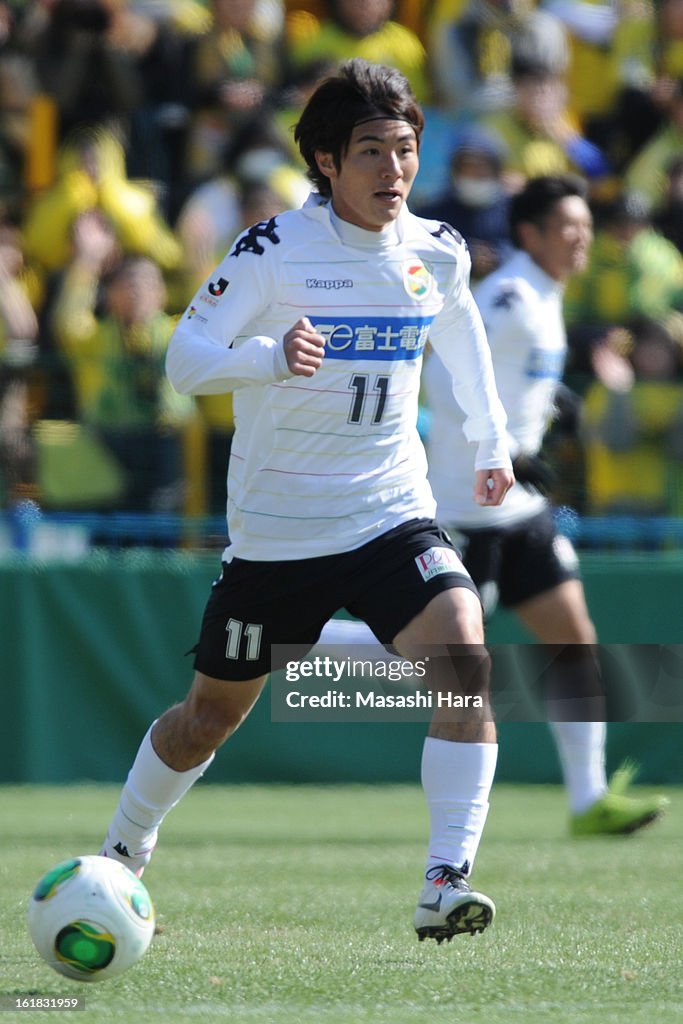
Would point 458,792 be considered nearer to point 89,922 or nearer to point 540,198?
point 89,922

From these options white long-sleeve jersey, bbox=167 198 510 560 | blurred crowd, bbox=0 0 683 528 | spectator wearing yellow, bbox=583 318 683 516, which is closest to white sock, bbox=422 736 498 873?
white long-sleeve jersey, bbox=167 198 510 560

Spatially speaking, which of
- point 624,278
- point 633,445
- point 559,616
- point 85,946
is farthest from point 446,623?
point 624,278

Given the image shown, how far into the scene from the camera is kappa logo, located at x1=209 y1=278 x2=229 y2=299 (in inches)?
205

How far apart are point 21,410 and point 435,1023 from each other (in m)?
6.88

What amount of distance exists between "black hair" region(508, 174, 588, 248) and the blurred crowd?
1.87 m

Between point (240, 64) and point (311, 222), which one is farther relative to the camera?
point (240, 64)

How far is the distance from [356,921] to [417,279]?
209 cm

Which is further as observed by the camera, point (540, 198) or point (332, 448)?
point (540, 198)

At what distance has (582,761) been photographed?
8.18m

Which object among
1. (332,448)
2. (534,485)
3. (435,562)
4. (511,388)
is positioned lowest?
(534,485)

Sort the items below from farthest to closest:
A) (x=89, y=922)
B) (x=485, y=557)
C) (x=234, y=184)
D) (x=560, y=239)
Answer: (x=234, y=184) → (x=560, y=239) → (x=485, y=557) → (x=89, y=922)

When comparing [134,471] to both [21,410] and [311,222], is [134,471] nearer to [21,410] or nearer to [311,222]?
[21,410]

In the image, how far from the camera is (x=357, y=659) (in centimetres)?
825

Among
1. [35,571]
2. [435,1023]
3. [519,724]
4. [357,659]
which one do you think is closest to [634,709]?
[519,724]
